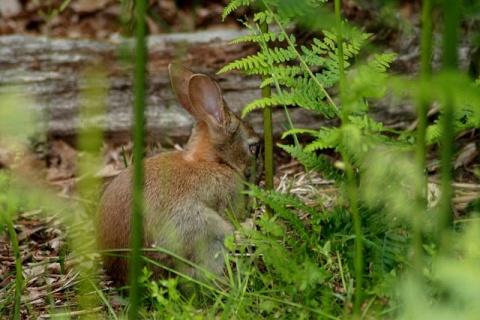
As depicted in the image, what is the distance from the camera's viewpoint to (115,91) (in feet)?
23.4

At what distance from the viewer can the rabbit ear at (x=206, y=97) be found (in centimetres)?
541

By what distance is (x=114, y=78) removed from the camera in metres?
7.13

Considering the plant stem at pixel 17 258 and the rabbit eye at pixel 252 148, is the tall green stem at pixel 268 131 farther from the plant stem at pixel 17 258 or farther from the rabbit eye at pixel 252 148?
the plant stem at pixel 17 258

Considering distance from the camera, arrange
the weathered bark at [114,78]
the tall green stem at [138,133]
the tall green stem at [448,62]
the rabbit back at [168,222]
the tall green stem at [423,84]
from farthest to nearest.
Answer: the weathered bark at [114,78], the rabbit back at [168,222], the tall green stem at [423,84], the tall green stem at [138,133], the tall green stem at [448,62]

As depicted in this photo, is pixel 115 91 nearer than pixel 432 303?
No

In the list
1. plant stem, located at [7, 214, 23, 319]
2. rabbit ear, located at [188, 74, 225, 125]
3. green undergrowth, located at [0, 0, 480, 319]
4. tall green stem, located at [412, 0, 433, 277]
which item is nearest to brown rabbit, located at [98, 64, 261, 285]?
rabbit ear, located at [188, 74, 225, 125]

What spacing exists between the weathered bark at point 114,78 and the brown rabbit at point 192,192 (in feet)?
3.79

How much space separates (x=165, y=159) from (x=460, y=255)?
85.9 inches

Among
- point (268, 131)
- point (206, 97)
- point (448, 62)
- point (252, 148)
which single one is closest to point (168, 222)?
point (268, 131)

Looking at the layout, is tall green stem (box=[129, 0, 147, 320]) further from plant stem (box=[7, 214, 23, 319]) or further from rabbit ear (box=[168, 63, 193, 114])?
rabbit ear (box=[168, 63, 193, 114])

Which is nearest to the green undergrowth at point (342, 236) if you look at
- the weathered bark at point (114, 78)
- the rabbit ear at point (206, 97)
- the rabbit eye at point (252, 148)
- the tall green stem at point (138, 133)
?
the tall green stem at point (138, 133)

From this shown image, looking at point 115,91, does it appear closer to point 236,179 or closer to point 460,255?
point 236,179

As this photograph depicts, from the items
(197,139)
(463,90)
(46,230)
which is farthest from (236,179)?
(463,90)

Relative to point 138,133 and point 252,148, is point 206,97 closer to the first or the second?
point 252,148
